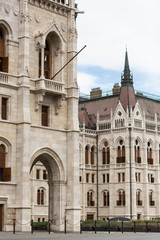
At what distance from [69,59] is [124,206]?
4536cm

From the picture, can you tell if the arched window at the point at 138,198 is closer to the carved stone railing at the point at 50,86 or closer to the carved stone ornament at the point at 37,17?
the carved stone railing at the point at 50,86

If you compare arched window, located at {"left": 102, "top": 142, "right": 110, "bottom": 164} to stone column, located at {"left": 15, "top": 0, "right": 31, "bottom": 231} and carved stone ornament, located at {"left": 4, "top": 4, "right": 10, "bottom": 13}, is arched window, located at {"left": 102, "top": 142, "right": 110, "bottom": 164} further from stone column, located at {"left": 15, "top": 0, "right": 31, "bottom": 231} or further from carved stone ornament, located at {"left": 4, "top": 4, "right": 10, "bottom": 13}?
carved stone ornament, located at {"left": 4, "top": 4, "right": 10, "bottom": 13}

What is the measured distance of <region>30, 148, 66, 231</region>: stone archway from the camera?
157 feet

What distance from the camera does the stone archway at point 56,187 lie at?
47.8 m

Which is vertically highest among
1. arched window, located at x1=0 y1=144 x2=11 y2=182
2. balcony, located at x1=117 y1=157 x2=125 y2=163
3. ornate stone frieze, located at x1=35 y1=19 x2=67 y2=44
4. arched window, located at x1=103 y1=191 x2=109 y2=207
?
ornate stone frieze, located at x1=35 y1=19 x2=67 y2=44

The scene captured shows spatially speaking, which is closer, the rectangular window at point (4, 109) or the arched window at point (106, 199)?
the rectangular window at point (4, 109)

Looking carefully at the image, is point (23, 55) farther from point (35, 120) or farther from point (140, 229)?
point (140, 229)

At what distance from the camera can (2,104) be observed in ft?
148

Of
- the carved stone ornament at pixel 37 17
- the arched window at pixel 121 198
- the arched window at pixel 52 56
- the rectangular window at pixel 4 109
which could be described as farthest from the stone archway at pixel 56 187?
the arched window at pixel 121 198

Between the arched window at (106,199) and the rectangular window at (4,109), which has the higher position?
the rectangular window at (4,109)

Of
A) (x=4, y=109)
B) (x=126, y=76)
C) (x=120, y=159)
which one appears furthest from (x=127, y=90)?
(x=4, y=109)

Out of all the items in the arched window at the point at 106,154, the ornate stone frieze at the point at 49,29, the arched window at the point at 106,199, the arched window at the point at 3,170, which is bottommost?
the arched window at the point at 106,199

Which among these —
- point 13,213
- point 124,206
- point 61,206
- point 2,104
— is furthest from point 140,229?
point 124,206

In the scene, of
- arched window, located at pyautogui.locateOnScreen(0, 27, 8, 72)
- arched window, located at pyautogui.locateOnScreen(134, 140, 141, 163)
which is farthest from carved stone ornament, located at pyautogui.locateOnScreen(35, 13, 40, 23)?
arched window, located at pyautogui.locateOnScreen(134, 140, 141, 163)
